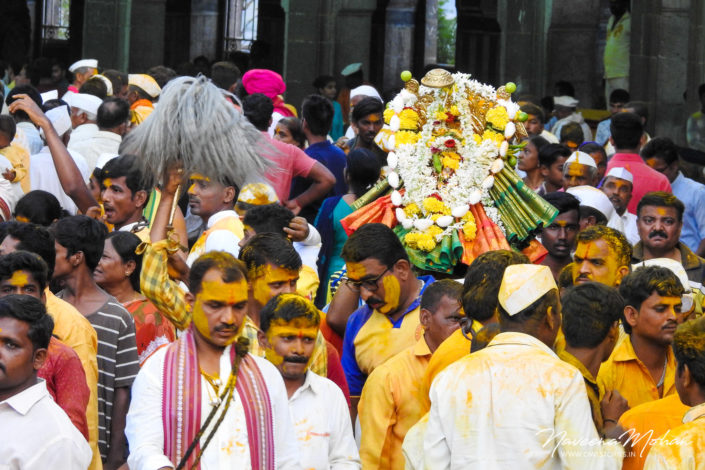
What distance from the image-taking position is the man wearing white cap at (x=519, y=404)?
5.17 metres

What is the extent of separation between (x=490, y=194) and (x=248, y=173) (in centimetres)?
246

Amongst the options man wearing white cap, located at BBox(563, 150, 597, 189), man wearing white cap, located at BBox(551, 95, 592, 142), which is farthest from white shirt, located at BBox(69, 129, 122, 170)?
man wearing white cap, located at BBox(551, 95, 592, 142)

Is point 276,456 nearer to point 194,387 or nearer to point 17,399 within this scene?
point 194,387

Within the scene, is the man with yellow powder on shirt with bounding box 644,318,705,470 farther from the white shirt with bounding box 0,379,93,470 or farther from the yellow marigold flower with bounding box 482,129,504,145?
the yellow marigold flower with bounding box 482,129,504,145

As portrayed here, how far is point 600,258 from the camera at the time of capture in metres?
7.89

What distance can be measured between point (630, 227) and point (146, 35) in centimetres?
1277

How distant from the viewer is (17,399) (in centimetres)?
536

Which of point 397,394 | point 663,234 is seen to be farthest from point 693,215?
point 397,394

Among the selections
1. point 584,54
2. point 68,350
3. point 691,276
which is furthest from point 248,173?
point 584,54

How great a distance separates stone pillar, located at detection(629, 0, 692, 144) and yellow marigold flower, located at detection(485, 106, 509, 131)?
30.9 feet

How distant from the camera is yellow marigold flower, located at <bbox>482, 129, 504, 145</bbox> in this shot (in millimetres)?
9078

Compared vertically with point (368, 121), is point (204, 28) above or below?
above

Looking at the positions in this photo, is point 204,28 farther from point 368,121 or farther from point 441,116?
point 441,116

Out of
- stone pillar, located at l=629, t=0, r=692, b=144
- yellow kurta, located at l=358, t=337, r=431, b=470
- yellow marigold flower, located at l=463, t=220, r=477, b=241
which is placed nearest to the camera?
yellow kurta, located at l=358, t=337, r=431, b=470
